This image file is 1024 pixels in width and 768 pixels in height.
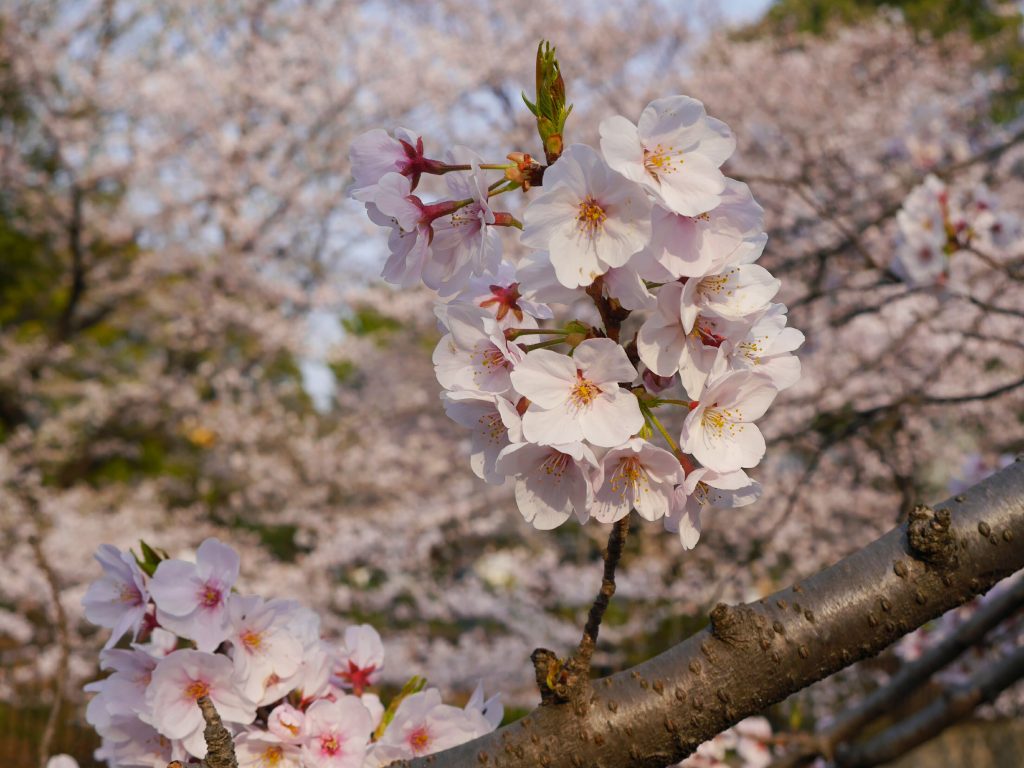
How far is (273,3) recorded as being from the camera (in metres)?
9.85

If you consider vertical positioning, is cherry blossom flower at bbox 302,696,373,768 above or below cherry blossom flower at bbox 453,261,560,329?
below

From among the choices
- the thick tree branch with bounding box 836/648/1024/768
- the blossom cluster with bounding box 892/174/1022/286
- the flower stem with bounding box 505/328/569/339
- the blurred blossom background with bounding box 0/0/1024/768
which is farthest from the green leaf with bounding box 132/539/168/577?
the blurred blossom background with bounding box 0/0/1024/768

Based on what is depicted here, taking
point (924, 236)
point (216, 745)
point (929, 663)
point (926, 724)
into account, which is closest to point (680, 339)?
point (216, 745)

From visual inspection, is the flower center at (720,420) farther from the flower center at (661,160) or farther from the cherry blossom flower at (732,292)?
the flower center at (661,160)

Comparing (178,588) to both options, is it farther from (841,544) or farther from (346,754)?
(841,544)

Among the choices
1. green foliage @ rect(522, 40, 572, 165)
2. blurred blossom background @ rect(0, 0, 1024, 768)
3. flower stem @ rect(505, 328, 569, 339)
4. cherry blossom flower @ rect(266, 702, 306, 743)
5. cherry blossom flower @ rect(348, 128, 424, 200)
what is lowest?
cherry blossom flower @ rect(266, 702, 306, 743)

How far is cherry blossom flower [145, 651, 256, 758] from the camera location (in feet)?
3.68

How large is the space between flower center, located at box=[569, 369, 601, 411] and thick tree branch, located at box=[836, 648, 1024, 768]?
1.97 meters

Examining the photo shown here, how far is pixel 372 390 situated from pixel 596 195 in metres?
12.1

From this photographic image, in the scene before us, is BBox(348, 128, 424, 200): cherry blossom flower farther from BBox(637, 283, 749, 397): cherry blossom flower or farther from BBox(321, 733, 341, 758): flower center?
BBox(321, 733, 341, 758): flower center

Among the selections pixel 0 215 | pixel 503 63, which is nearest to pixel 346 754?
pixel 503 63

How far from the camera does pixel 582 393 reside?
0.87 meters

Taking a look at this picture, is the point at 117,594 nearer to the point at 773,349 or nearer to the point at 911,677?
the point at 773,349

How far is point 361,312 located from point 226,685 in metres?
9.41
